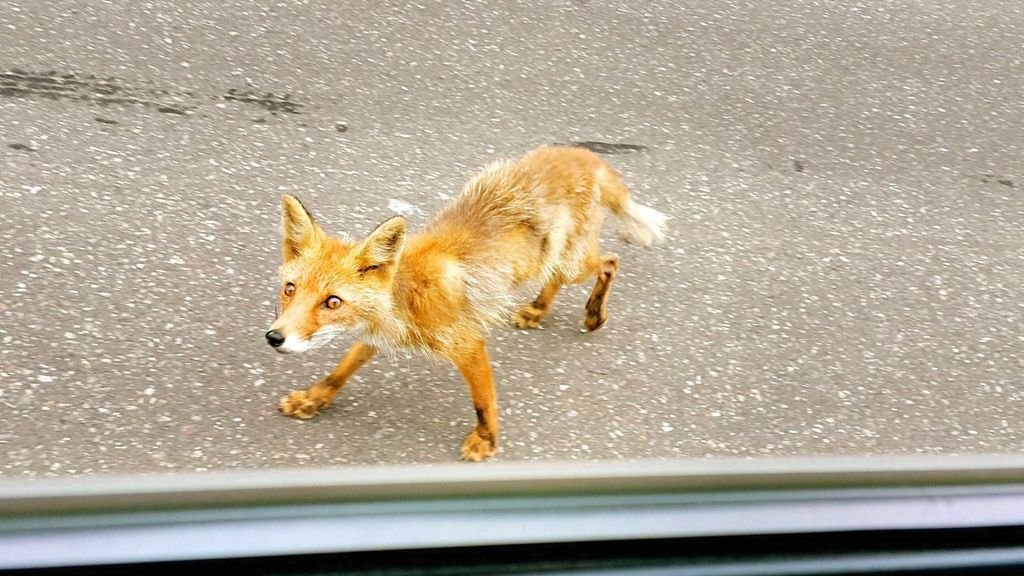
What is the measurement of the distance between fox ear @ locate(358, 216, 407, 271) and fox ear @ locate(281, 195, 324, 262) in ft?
0.54

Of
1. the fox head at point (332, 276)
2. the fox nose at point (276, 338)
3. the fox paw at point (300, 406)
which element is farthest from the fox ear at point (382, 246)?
the fox paw at point (300, 406)

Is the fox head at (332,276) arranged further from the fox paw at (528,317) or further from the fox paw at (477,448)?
the fox paw at (528,317)

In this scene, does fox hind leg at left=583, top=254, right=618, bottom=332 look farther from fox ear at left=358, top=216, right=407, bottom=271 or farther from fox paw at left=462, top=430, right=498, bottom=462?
fox ear at left=358, top=216, right=407, bottom=271

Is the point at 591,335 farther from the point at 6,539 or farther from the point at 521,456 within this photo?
the point at 6,539

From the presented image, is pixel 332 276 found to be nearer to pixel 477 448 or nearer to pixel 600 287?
pixel 477 448

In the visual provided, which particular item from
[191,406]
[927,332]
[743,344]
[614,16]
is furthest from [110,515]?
[614,16]

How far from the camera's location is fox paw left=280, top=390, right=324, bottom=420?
3090 mm

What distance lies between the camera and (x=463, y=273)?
3.12m

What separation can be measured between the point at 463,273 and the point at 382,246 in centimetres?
39

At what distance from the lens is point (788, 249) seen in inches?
173

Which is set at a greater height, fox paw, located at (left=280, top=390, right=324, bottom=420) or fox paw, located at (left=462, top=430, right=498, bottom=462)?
fox paw, located at (left=280, top=390, right=324, bottom=420)

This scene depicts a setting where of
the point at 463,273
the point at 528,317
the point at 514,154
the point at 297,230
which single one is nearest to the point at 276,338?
the point at 297,230

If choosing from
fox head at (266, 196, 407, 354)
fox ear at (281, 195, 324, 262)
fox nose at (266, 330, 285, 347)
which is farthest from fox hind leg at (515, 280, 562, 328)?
fox nose at (266, 330, 285, 347)

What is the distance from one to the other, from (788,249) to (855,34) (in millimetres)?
2917
